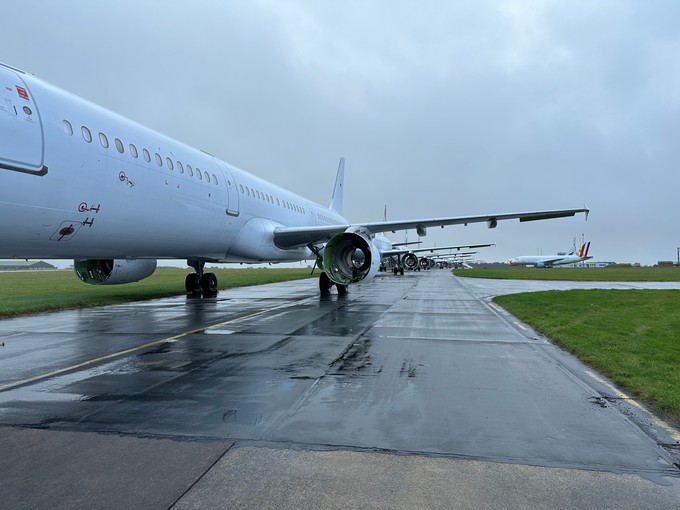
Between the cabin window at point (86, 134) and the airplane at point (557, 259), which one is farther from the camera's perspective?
the airplane at point (557, 259)

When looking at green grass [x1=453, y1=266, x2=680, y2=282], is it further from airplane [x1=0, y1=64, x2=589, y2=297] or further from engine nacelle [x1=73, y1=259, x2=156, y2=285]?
engine nacelle [x1=73, y1=259, x2=156, y2=285]

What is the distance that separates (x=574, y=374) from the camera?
6453 mm

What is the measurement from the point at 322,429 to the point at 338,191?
29.1 m

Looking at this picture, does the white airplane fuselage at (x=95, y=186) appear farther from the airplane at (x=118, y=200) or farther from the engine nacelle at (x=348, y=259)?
the engine nacelle at (x=348, y=259)

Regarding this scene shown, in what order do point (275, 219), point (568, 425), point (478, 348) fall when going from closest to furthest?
point (568, 425), point (478, 348), point (275, 219)

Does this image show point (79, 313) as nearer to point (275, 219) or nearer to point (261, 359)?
point (275, 219)

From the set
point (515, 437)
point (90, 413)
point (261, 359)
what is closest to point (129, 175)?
point (261, 359)

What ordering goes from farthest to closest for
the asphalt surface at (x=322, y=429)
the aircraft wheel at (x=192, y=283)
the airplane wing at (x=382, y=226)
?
the aircraft wheel at (x=192, y=283)
the airplane wing at (x=382, y=226)
the asphalt surface at (x=322, y=429)

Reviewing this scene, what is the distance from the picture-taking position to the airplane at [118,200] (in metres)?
6.80

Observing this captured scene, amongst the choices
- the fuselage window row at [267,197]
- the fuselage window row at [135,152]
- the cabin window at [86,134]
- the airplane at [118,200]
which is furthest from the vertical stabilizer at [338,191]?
the cabin window at [86,134]

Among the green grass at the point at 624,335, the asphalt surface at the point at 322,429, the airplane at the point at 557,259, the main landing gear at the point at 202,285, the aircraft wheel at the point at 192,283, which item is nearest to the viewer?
the asphalt surface at the point at 322,429

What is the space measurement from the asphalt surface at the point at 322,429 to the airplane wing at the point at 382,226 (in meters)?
7.87

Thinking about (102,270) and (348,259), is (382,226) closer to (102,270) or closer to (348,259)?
(348,259)

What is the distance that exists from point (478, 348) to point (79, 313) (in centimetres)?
1121
